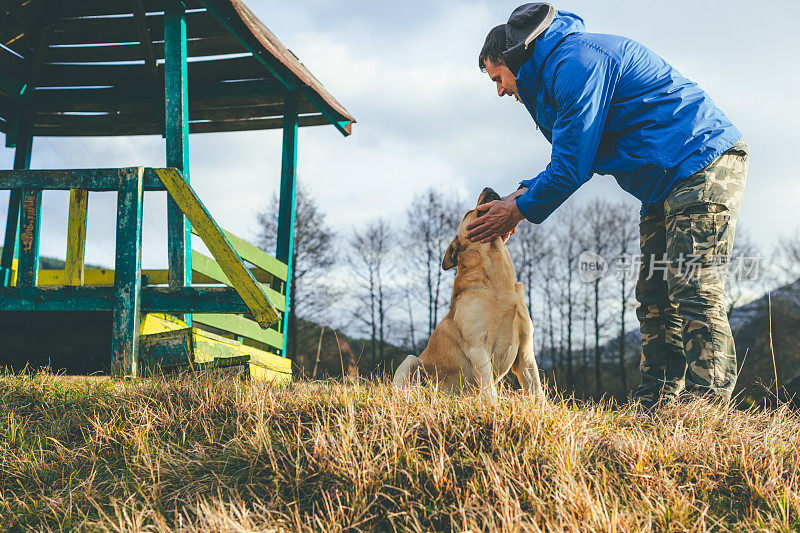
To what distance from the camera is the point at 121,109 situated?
7.23m

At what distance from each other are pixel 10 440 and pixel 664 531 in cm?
252

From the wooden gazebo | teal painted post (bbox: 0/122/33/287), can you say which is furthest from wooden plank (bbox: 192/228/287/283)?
teal painted post (bbox: 0/122/33/287)

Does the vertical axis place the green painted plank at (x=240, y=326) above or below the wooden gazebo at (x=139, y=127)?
below

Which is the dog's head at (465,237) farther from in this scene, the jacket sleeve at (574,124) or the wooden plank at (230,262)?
the wooden plank at (230,262)

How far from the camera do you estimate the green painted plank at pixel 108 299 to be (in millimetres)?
3680

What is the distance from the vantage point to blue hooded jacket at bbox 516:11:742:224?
2.55m

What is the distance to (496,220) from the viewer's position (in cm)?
273

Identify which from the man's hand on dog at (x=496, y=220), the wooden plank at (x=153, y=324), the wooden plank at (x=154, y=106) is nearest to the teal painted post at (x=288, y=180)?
the wooden plank at (x=154, y=106)

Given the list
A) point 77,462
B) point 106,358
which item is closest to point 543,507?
point 77,462

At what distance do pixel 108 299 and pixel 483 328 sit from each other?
2514 mm

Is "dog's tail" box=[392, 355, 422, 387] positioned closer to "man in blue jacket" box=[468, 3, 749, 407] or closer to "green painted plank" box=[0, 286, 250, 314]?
"man in blue jacket" box=[468, 3, 749, 407]

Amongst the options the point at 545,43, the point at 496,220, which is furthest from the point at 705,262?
the point at 545,43

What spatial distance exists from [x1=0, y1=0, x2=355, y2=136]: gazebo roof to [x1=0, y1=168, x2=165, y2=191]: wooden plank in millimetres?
2526

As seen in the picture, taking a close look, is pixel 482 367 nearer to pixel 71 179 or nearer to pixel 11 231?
pixel 71 179
